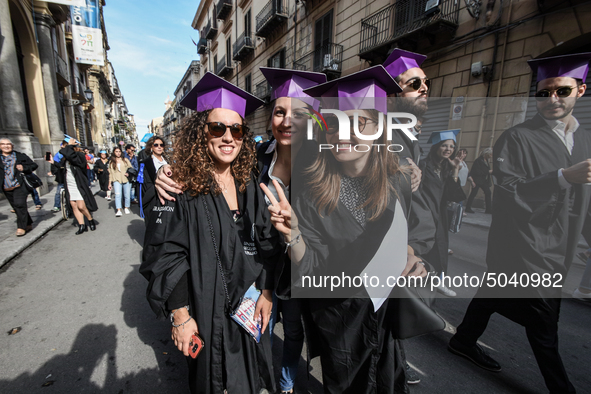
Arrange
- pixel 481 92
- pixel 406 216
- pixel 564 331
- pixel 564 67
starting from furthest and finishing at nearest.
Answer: pixel 481 92 < pixel 564 331 < pixel 564 67 < pixel 406 216

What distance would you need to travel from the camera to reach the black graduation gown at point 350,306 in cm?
139

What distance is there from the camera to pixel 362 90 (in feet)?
4.24

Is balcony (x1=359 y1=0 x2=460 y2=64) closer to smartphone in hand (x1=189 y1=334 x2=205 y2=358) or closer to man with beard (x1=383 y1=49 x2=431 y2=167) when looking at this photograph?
man with beard (x1=383 y1=49 x2=431 y2=167)

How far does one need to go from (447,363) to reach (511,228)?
4.26 feet

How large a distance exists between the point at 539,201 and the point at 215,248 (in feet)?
6.51

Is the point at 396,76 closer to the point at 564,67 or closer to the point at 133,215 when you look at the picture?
the point at 564,67

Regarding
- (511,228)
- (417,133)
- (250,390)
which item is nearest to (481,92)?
(511,228)

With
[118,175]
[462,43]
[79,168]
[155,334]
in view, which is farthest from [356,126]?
[462,43]

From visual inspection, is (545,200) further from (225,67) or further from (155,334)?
(225,67)

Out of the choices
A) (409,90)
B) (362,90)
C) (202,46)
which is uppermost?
(202,46)

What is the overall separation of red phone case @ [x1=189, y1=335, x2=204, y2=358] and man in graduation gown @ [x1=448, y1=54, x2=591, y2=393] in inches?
78.9

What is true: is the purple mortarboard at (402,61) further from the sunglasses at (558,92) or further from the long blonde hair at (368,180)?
the long blonde hair at (368,180)

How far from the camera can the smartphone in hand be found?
141cm

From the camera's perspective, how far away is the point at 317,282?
4.77 feet
